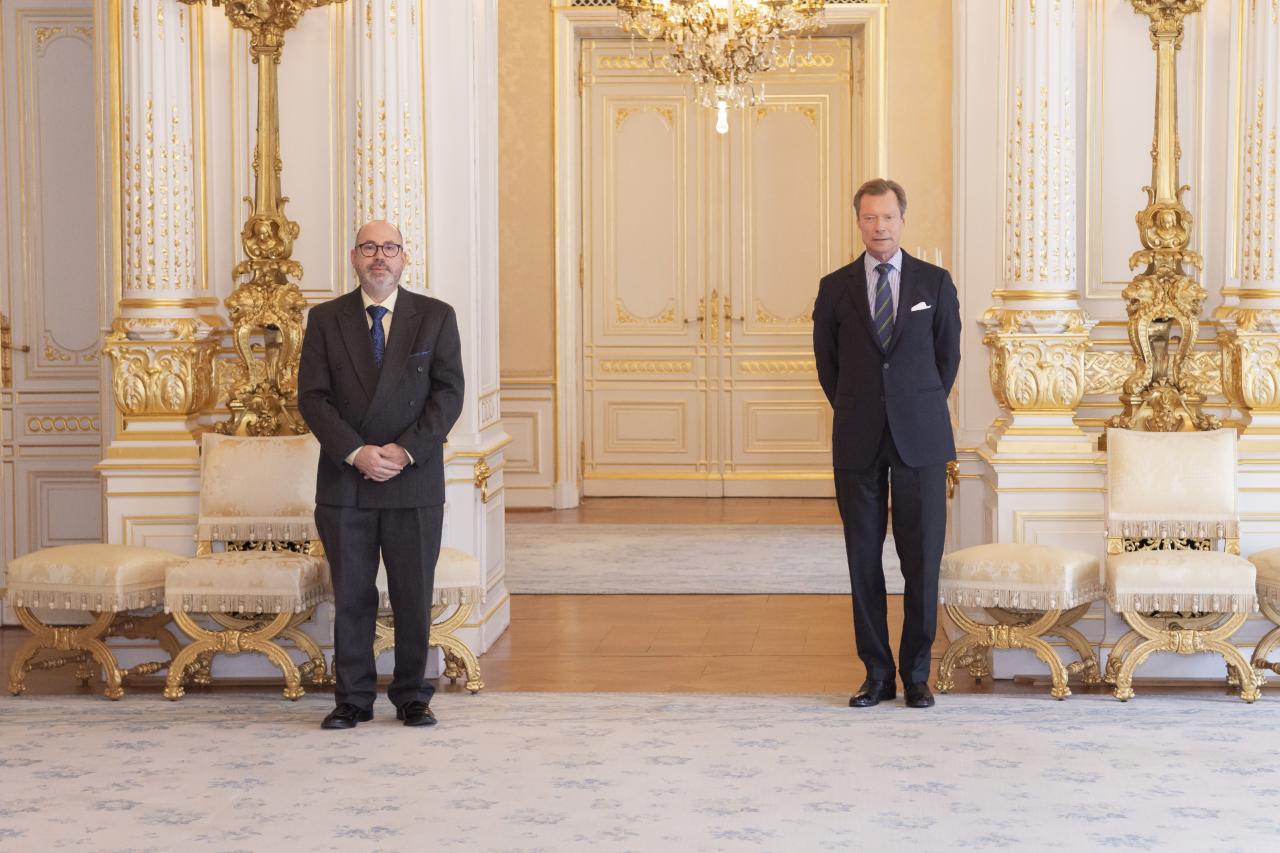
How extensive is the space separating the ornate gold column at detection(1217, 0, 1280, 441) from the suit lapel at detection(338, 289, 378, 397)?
312 cm

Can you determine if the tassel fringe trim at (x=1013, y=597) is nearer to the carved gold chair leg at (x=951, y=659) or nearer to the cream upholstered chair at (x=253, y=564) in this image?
the carved gold chair leg at (x=951, y=659)

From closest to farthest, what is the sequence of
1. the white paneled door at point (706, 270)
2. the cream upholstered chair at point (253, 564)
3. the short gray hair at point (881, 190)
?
the short gray hair at point (881, 190) < the cream upholstered chair at point (253, 564) < the white paneled door at point (706, 270)

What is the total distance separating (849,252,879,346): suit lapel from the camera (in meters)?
5.53

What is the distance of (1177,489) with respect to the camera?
19.3 ft

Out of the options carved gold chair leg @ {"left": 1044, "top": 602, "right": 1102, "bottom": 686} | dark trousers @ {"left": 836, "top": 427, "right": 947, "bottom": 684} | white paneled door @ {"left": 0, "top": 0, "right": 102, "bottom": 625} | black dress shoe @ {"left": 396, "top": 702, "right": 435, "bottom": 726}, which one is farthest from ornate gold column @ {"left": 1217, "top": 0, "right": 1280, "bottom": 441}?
white paneled door @ {"left": 0, "top": 0, "right": 102, "bottom": 625}

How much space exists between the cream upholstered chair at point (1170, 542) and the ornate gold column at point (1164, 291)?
29 cm

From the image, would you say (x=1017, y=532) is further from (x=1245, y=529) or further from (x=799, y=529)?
(x=799, y=529)

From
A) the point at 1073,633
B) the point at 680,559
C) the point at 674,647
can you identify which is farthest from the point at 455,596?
the point at 680,559

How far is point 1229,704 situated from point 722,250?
22.6 ft

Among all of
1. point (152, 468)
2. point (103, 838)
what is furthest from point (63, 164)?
point (103, 838)

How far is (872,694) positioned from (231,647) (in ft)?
7.10

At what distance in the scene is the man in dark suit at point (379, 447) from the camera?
532 cm

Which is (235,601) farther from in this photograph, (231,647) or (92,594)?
(92,594)

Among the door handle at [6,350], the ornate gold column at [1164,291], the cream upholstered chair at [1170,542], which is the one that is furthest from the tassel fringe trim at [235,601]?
the ornate gold column at [1164,291]
